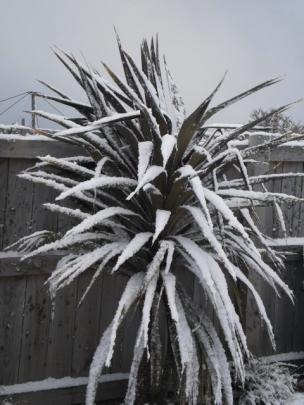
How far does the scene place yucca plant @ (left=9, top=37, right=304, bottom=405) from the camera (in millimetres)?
2439

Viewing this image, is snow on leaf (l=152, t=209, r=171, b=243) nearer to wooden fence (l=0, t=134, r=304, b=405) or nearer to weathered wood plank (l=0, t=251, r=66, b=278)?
wooden fence (l=0, t=134, r=304, b=405)

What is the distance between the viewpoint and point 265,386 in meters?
3.38

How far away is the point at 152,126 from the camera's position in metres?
2.50

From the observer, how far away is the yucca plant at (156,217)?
2.44 m

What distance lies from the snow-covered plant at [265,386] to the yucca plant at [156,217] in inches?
26.5

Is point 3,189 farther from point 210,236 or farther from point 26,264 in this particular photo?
point 210,236

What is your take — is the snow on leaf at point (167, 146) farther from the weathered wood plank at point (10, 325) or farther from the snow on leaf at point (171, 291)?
the weathered wood plank at point (10, 325)

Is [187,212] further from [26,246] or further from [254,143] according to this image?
[254,143]

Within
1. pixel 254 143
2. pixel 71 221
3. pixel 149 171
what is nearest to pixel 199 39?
pixel 254 143

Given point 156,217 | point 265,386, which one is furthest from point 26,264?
point 265,386

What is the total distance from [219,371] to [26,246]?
125 centimetres

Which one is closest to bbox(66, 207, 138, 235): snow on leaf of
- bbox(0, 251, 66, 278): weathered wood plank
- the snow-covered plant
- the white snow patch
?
bbox(0, 251, 66, 278): weathered wood plank

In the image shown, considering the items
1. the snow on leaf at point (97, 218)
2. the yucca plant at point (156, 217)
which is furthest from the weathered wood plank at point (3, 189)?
the snow on leaf at point (97, 218)

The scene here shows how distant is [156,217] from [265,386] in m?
1.56
